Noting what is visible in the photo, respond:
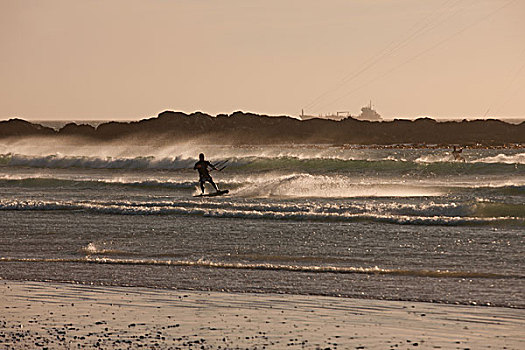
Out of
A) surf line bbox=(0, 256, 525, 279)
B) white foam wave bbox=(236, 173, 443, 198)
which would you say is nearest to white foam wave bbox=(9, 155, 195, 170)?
white foam wave bbox=(236, 173, 443, 198)

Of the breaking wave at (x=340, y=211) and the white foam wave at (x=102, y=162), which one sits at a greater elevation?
the white foam wave at (x=102, y=162)

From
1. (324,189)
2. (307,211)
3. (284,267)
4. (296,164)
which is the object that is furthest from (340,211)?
(296,164)

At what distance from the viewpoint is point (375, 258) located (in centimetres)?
1479

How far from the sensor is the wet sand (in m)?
9.07

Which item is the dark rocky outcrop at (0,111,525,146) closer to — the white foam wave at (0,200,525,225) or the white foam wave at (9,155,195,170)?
the white foam wave at (9,155,195,170)

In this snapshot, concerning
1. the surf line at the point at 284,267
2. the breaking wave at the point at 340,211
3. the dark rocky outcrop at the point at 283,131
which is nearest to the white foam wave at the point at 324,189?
the breaking wave at the point at 340,211

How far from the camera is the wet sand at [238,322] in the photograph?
357 inches

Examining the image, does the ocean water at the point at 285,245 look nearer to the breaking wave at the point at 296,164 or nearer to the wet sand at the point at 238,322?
the wet sand at the point at 238,322

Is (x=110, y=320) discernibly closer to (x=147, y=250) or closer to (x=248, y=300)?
(x=248, y=300)

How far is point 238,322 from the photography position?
33.1 ft

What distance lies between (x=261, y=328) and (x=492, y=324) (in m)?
2.70

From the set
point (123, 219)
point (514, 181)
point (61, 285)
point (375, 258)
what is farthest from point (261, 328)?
point (514, 181)

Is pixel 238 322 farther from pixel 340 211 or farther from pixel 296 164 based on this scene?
pixel 296 164

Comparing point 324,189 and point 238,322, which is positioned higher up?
point 324,189
